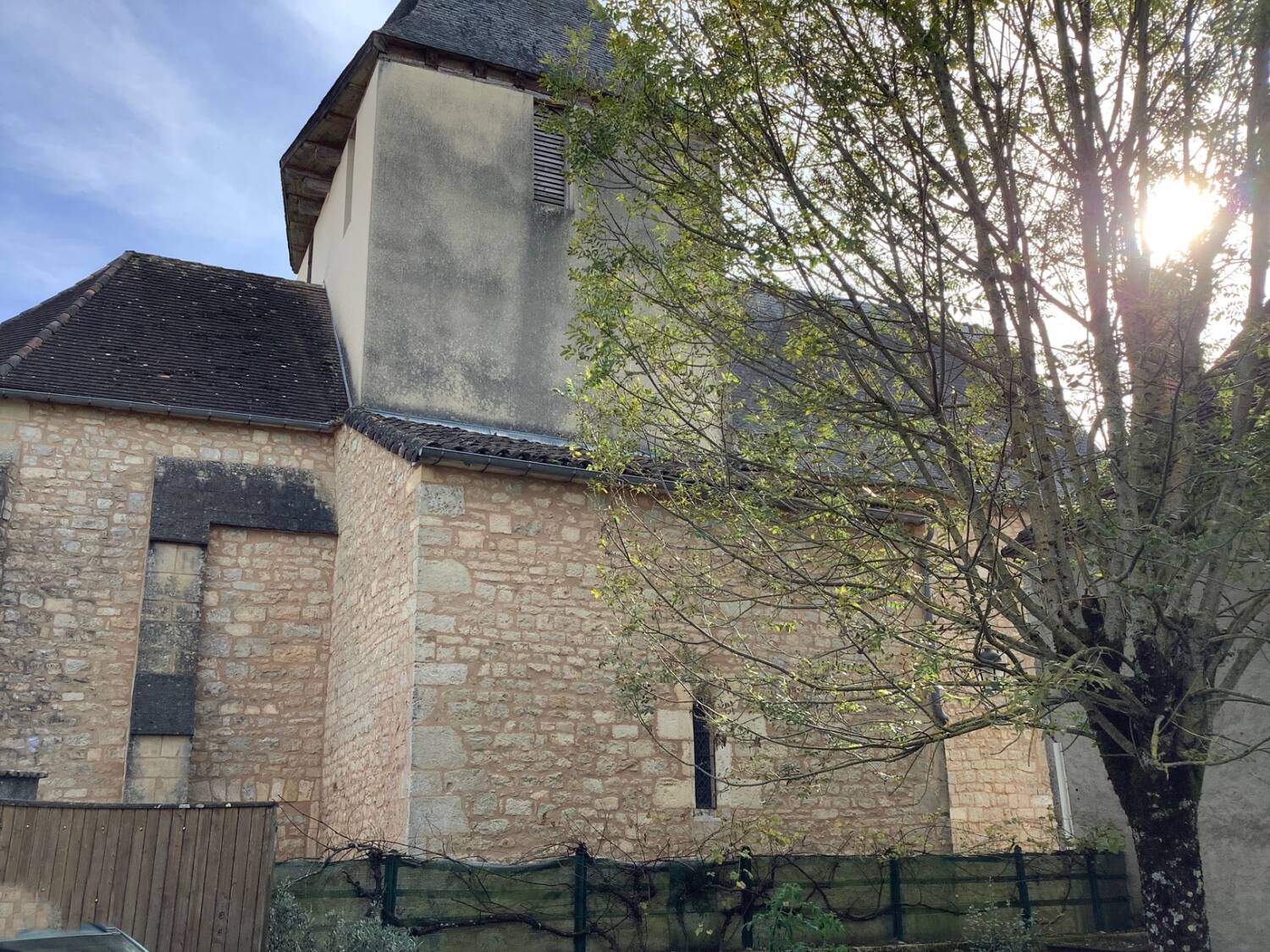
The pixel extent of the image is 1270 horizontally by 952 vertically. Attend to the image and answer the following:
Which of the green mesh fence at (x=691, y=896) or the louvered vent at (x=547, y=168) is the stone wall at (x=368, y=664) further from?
the louvered vent at (x=547, y=168)

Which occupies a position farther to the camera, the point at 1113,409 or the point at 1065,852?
the point at 1065,852

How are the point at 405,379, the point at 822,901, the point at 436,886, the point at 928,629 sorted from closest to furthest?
the point at 928,629 < the point at 436,886 < the point at 822,901 < the point at 405,379

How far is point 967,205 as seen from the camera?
6.71 meters

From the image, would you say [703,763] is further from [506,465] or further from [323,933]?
[323,933]

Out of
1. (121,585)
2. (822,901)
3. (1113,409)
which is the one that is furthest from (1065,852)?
(121,585)

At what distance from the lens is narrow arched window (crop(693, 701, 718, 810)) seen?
32.0 feet

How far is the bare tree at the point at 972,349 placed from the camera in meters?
5.98

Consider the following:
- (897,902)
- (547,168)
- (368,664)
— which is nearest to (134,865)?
(368,664)

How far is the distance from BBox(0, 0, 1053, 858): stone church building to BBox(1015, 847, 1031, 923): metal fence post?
4.29 ft

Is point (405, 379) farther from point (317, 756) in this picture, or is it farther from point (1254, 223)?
point (1254, 223)

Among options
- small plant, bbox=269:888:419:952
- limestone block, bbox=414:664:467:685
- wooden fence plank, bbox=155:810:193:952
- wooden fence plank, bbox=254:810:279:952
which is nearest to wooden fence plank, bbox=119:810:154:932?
wooden fence plank, bbox=155:810:193:952

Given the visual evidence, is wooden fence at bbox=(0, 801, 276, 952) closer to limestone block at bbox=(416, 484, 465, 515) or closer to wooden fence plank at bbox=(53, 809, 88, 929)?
wooden fence plank at bbox=(53, 809, 88, 929)

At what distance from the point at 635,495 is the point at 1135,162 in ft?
16.1

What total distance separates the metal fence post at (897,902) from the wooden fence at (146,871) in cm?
467
